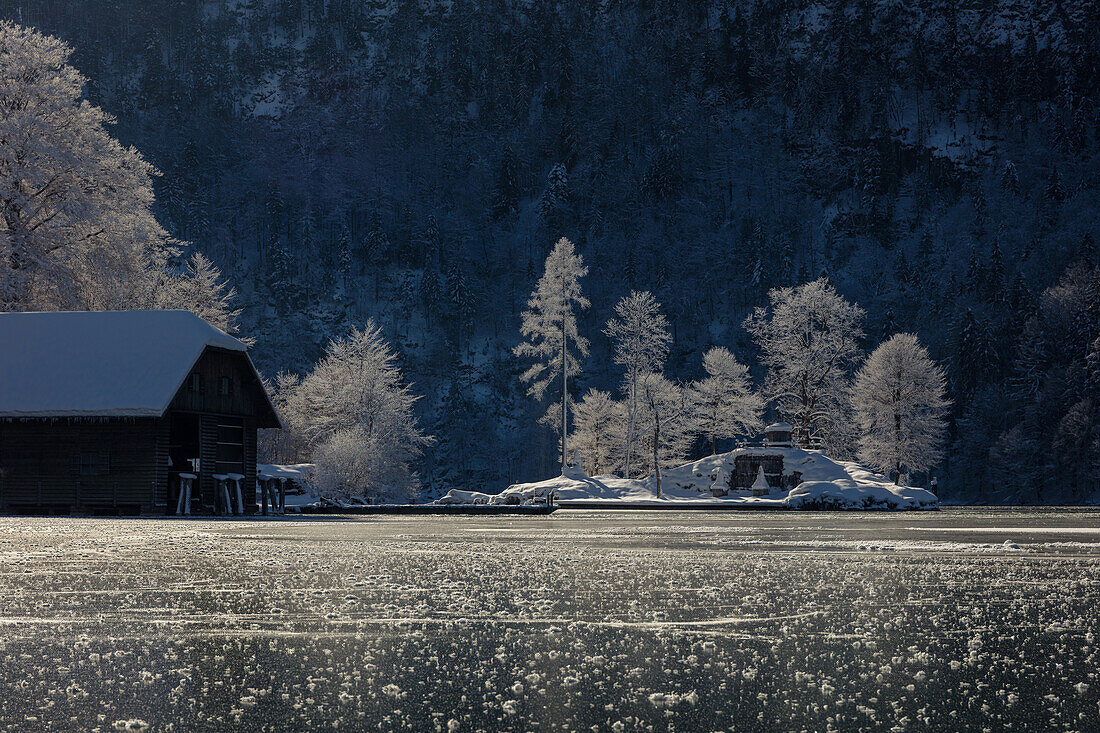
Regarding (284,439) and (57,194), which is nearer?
→ (57,194)

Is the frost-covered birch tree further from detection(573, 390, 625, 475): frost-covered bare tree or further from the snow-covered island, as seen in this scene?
detection(573, 390, 625, 475): frost-covered bare tree

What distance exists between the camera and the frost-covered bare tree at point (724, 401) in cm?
8338

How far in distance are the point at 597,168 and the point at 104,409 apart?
151m

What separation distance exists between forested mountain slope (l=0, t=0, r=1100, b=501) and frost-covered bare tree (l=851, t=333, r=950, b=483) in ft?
137

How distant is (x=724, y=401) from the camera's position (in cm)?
9025

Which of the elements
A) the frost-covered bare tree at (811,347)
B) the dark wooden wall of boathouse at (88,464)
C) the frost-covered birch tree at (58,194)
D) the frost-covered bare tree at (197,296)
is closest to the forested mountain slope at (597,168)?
the frost-covered bare tree at (811,347)

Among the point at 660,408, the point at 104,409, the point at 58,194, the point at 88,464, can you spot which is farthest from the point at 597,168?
the point at 104,409

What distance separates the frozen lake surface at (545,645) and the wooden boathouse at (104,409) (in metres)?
23.9

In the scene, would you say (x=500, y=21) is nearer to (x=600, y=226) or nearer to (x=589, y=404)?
(x=600, y=226)

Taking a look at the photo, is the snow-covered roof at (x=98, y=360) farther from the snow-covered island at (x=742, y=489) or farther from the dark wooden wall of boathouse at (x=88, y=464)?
the snow-covered island at (x=742, y=489)

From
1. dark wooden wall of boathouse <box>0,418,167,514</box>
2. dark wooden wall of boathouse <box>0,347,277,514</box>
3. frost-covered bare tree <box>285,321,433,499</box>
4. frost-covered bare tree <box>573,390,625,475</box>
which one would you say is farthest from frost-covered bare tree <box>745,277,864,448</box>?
dark wooden wall of boathouse <box>0,418,167,514</box>

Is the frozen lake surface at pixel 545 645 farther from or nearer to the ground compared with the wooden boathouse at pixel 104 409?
nearer to the ground

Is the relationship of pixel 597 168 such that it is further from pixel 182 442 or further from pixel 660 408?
pixel 182 442

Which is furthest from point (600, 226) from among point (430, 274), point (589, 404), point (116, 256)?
point (116, 256)
